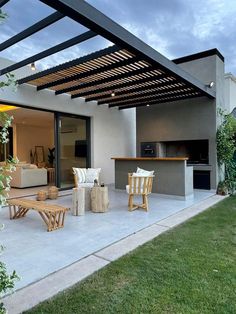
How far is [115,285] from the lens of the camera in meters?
2.52

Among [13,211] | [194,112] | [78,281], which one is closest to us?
[78,281]

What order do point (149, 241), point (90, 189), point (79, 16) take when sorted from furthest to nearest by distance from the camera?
point (90, 189) < point (149, 241) < point (79, 16)

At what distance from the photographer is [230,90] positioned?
1213 cm

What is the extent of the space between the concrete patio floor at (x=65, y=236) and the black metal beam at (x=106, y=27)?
122 inches

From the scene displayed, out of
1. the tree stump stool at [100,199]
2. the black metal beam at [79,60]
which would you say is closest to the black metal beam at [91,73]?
the black metal beam at [79,60]

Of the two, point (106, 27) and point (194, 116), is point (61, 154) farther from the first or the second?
point (106, 27)

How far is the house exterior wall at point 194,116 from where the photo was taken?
799 cm

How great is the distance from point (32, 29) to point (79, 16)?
44.0 inches

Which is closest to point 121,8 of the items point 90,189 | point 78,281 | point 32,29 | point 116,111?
point 32,29

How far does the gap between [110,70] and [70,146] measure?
348 cm

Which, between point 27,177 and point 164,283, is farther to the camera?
point 27,177

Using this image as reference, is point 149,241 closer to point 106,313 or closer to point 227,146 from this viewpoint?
point 106,313

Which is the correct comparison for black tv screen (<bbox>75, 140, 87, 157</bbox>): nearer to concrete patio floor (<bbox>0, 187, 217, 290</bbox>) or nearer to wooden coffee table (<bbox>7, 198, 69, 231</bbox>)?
concrete patio floor (<bbox>0, 187, 217, 290</bbox>)

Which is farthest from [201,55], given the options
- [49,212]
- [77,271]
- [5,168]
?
[5,168]
